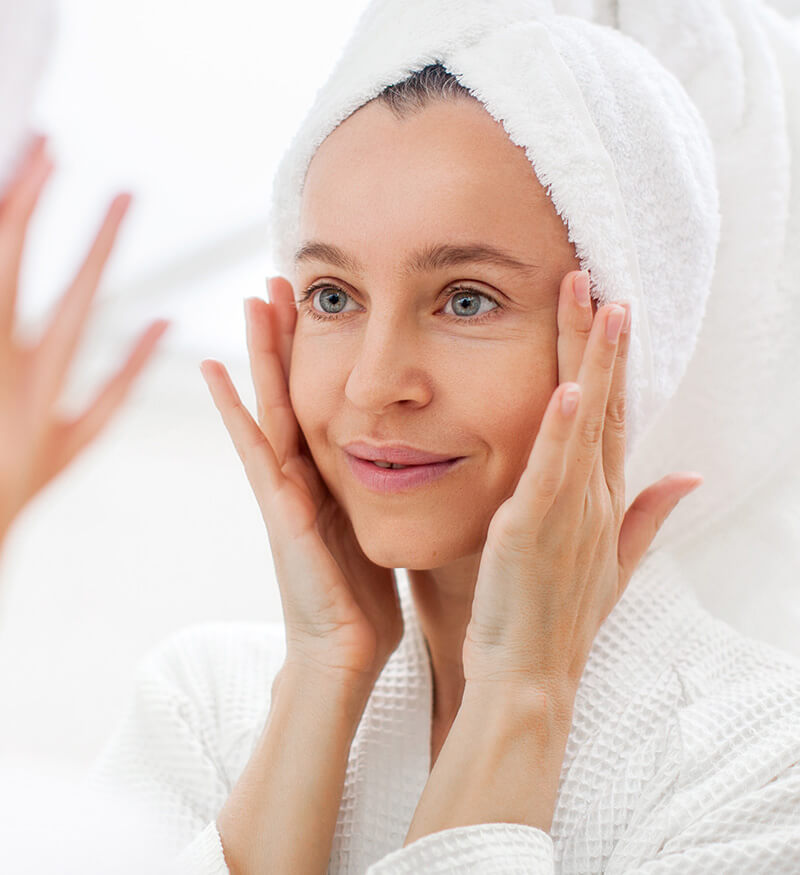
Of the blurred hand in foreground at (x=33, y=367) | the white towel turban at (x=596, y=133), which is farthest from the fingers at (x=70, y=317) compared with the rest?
the white towel turban at (x=596, y=133)

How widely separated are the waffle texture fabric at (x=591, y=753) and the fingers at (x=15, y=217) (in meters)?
0.62

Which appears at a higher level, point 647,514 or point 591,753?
point 647,514

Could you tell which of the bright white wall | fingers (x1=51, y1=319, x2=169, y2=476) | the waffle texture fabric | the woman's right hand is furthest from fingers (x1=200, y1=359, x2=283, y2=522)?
the bright white wall

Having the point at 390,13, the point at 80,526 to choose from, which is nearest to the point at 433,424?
the point at 390,13

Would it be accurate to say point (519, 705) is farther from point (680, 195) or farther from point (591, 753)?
point (680, 195)

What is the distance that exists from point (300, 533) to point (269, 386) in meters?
0.20

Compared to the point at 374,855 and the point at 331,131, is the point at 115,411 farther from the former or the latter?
the point at 374,855

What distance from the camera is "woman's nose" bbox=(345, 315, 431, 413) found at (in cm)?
105

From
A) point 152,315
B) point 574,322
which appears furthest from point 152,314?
point 574,322

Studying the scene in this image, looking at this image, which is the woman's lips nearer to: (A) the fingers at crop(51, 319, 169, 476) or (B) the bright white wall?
(A) the fingers at crop(51, 319, 169, 476)

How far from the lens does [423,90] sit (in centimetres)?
109

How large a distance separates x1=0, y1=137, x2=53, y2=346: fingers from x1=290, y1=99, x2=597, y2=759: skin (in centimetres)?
51

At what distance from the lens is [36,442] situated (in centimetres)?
55

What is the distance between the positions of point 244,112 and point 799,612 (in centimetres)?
145
